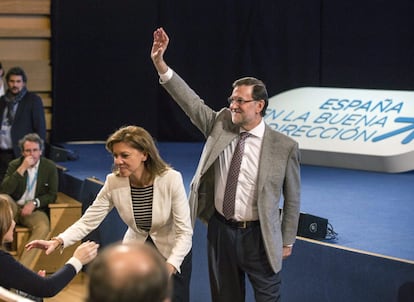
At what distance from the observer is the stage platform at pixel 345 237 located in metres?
4.69

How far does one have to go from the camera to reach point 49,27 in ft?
31.1

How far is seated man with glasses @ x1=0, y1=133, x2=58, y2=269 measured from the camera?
22.4 ft

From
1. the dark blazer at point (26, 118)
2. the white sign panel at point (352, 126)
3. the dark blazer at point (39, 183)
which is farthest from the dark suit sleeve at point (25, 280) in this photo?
the white sign panel at point (352, 126)

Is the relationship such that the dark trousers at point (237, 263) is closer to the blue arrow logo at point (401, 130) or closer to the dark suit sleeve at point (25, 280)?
the dark suit sleeve at point (25, 280)

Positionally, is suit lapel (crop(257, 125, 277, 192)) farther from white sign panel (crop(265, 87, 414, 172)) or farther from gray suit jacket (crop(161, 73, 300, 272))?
white sign panel (crop(265, 87, 414, 172))

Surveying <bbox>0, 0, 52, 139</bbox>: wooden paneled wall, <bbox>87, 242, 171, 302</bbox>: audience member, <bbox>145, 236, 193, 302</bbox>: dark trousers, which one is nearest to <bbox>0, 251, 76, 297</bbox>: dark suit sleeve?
<bbox>145, 236, 193, 302</bbox>: dark trousers

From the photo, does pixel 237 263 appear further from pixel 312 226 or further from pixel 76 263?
pixel 76 263

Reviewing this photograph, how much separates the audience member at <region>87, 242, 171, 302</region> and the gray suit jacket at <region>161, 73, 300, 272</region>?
2.67 m

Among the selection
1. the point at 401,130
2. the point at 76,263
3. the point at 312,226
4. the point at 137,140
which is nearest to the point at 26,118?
the point at 401,130

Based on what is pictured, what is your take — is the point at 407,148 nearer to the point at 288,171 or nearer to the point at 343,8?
the point at 343,8

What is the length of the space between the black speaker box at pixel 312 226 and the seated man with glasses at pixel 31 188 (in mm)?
2484

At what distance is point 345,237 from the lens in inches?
205

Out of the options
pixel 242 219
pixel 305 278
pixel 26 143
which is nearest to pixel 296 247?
pixel 305 278

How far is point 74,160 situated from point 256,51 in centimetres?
279
